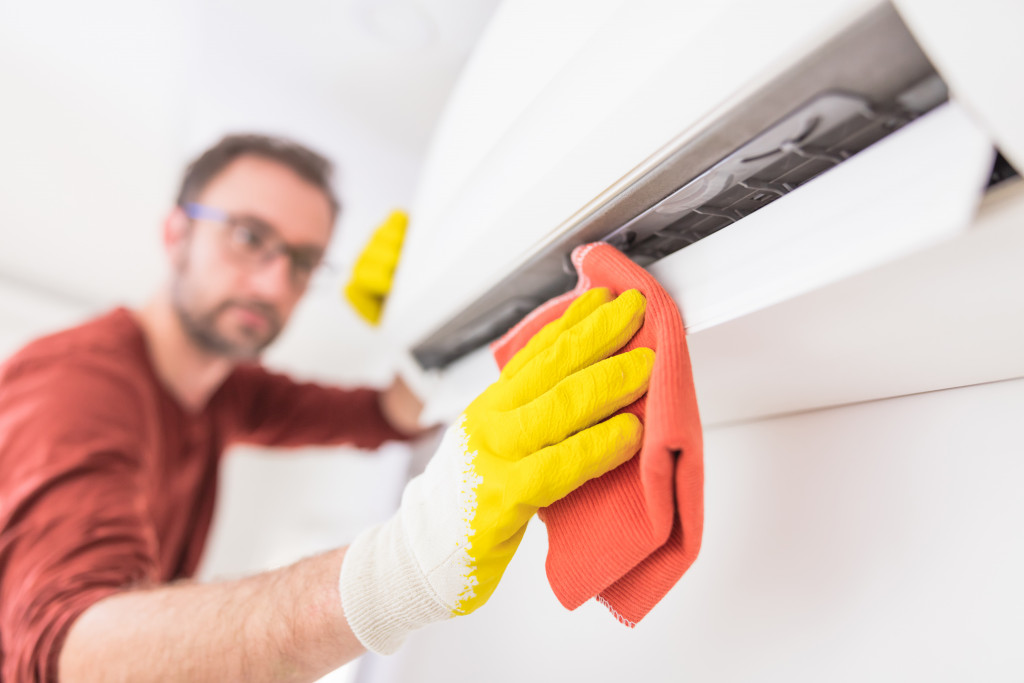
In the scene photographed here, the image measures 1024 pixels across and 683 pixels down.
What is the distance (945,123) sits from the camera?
0.96 ft

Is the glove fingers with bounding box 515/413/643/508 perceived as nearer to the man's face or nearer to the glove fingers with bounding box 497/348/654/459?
the glove fingers with bounding box 497/348/654/459

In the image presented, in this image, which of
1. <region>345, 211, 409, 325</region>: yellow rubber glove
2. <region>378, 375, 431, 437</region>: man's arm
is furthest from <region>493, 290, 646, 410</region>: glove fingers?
<region>378, 375, 431, 437</region>: man's arm

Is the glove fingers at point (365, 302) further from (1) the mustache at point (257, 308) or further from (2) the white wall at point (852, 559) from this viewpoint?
(2) the white wall at point (852, 559)

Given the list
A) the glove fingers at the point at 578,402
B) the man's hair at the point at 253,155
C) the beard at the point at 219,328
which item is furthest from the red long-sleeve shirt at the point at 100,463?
the glove fingers at the point at 578,402

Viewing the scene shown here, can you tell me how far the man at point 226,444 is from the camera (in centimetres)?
44

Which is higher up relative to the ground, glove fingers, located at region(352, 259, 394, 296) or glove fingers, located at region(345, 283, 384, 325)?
glove fingers, located at region(352, 259, 394, 296)

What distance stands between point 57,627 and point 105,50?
4.76 feet

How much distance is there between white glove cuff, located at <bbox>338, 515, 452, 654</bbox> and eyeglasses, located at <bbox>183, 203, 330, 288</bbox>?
1.05m

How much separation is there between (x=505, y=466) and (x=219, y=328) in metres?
1.17

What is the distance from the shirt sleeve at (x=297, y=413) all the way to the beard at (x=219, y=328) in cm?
20

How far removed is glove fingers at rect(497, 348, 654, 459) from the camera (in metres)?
0.42

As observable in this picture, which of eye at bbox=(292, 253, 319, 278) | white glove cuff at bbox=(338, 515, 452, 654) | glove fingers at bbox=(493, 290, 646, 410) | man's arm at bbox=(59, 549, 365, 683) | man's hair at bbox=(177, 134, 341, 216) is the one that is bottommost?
man's arm at bbox=(59, 549, 365, 683)

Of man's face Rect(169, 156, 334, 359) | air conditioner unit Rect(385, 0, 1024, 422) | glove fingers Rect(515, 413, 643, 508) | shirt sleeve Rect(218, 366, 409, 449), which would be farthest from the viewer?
shirt sleeve Rect(218, 366, 409, 449)

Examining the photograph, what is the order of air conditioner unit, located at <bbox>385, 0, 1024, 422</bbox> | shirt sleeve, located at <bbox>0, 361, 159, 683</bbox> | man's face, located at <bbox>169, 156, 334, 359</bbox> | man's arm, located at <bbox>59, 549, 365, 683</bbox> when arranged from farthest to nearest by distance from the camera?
man's face, located at <bbox>169, 156, 334, 359</bbox> → shirt sleeve, located at <bbox>0, 361, 159, 683</bbox> → man's arm, located at <bbox>59, 549, 365, 683</bbox> → air conditioner unit, located at <bbox>385, 0, 1024, 422</bbox>
